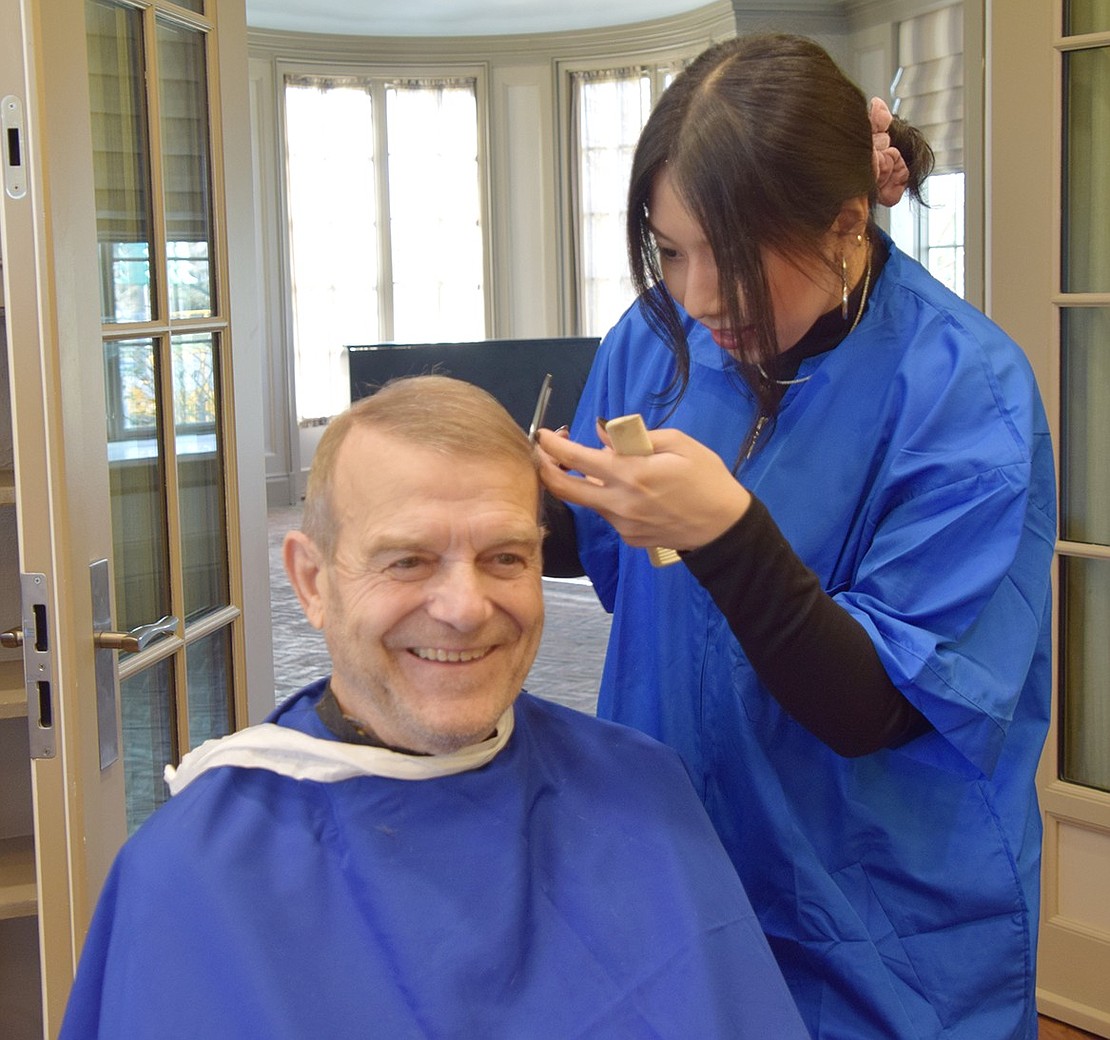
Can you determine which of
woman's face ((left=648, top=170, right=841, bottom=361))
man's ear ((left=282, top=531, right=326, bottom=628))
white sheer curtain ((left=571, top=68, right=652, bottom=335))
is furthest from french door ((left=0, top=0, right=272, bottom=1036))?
white sheer curtain ((left=571, top=68, right=652, bottom=335))

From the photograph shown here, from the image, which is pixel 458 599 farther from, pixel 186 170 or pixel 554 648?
pixel 554 648

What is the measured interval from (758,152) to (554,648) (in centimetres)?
507

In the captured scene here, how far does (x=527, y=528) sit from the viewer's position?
1284 mm

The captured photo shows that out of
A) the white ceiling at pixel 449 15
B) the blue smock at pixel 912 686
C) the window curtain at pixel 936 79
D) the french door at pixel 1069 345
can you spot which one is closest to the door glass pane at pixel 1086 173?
the french door at pixel 1069 345

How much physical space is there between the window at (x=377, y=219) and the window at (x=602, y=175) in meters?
0.80

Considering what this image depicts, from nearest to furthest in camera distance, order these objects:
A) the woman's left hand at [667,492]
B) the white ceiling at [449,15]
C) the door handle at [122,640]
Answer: the woman's left hand at [667,492] < the door handle at [122,640] < the white ceiling at [449,15]

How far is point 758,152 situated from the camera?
3.83 feet

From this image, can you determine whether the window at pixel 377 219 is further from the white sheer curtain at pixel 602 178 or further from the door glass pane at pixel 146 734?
the door glass pane at pixel 146 734

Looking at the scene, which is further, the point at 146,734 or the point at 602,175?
the point at 602,175

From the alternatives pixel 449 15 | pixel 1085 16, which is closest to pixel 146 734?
pixel 1085 16

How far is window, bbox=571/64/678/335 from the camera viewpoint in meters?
9.38

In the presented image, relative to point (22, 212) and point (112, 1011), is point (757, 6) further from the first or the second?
point (112, 1011)

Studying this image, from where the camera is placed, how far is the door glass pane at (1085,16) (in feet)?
8.74

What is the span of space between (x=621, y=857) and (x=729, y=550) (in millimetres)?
371
